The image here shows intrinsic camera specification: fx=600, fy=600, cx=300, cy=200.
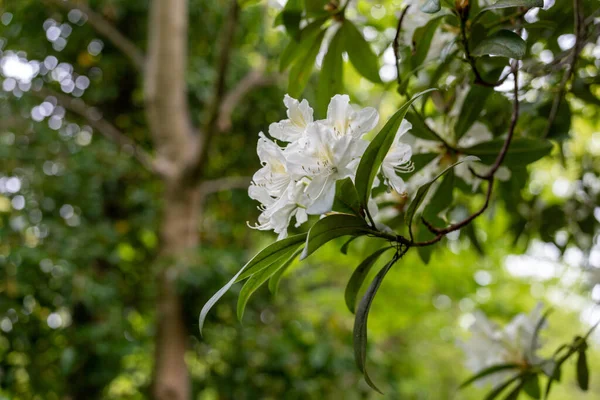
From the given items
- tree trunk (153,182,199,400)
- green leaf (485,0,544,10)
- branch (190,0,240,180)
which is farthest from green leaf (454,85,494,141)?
tree trunk (153,182,199,400)

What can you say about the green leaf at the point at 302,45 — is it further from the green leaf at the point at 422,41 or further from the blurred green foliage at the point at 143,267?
the blurred green foliage at the point at 143,267

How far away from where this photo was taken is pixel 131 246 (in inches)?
127

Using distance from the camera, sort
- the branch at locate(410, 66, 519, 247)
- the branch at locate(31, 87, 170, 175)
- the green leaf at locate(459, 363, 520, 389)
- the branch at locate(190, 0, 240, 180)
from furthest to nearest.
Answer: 1. the branch at locate(31, 87, 170, 175)
2. the branch at locate(190, 0, 240, 180)
3. the green leaf at locate(459, 363, 520, 389)
4. the branch at locate(410, 66, 519, 247)

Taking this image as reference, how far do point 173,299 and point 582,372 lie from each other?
6.32 feet

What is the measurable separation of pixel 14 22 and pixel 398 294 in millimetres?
2177

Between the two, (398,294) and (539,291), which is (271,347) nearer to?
(398,294)

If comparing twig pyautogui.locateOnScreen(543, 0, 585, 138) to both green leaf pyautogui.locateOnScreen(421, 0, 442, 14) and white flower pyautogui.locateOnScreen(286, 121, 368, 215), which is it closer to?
green leaf pyautogui.locateOnScreen(421, 0, 442, 14)

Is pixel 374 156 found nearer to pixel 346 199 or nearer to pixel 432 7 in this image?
pixel 346 199

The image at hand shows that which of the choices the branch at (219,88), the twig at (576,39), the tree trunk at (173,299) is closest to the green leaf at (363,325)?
the twig at (576,39)

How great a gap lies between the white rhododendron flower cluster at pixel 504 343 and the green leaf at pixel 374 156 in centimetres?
61

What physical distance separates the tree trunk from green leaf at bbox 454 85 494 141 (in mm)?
1907

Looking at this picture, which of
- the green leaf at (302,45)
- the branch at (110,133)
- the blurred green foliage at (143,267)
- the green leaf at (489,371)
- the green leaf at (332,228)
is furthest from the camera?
the branch at (110,133)

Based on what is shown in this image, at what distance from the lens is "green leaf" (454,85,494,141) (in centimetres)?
83

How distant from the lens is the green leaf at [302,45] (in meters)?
0.91
